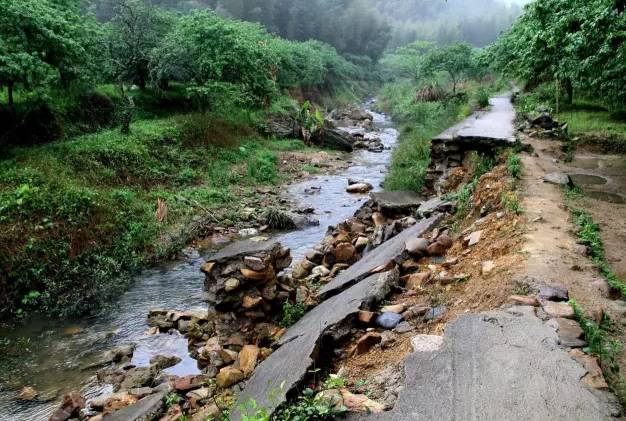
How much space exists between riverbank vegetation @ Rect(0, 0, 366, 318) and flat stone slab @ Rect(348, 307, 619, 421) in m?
6.51

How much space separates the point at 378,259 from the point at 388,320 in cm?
216

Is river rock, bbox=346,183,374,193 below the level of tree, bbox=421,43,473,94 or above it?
below

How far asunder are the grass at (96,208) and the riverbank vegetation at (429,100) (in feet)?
15.5

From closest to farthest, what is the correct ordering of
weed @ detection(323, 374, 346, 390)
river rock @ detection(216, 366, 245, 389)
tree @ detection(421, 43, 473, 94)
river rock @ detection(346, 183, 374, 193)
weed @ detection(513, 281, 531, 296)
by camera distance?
weed @ detection(323, 374, 346, 390) → weed @ detection(513, 281, 531, 296) → river rock @ detection(216, 366, 245, 389) → river rock @ detection(346, 183, 374, 193) → tree @ detection(421, 43, 473, 94)

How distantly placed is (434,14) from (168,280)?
103 metres

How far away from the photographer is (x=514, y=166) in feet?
27.2

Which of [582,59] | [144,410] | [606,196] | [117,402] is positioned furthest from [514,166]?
[117,402]

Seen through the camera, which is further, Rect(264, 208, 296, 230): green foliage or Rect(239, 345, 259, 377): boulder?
Rect(264, 208, 296, 230): green foliage

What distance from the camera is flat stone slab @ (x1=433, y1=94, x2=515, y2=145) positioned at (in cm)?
1031

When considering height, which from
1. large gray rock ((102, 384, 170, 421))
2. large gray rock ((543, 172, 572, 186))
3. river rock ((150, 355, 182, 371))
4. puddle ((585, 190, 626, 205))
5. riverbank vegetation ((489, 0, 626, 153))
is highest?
riverbank vegetation ((489, 0, 626, 153))

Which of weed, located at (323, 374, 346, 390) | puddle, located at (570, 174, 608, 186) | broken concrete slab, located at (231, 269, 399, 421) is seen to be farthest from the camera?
puddle, located at (570, 174, 608, 186)

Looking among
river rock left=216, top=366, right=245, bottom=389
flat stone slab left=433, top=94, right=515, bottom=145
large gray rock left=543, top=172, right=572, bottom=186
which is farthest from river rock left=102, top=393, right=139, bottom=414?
flat stone slab left=433, top=94, right=515, bottom=145

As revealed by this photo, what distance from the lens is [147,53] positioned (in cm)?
1759

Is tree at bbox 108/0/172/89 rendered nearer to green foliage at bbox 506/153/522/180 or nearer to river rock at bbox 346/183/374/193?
river rock at bbox 346/183/374/193
